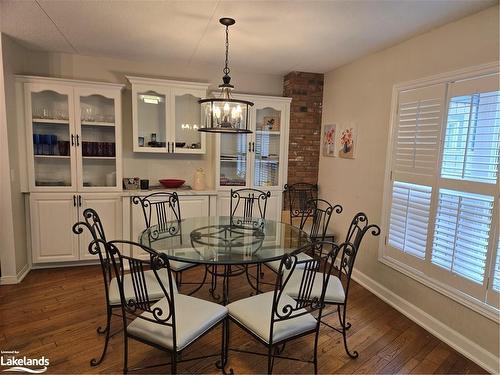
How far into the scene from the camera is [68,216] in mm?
3600

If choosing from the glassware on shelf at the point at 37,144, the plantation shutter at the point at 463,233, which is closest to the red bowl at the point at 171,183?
the glassware on shelf at the point at 37,144

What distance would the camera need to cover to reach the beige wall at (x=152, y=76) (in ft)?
12.3

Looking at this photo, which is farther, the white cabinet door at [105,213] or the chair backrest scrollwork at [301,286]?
the white cabinet door at [105,213]

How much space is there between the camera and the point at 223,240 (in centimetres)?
252

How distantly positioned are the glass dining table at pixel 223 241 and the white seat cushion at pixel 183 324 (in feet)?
0.91

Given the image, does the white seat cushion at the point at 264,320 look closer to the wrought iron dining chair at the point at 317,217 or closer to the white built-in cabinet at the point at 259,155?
the wrought iron dining chair at the point at 317,217

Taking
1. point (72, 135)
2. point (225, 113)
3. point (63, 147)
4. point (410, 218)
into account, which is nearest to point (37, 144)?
point (63, 147)

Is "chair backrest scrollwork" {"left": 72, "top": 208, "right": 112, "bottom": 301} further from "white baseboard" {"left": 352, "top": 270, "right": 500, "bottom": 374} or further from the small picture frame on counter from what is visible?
"white baseboard" {"left": 352, "top": 270, "right": 500, "bottom": 374}

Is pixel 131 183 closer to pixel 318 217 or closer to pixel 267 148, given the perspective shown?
pixel 267 148

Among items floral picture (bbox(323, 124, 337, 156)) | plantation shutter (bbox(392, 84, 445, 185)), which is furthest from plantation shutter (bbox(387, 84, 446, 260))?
floral picture (bbox(323, 124, 337, 156))

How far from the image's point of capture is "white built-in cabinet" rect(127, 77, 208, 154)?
3.74m

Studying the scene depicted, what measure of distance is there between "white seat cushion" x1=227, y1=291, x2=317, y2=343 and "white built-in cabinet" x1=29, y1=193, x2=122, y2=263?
7.66ft

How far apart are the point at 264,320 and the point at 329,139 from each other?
290 cm

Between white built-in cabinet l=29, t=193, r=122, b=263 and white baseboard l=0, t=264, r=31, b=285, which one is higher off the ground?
white built-in cabinet l=29, t=193, r=122, b=263
